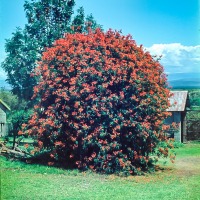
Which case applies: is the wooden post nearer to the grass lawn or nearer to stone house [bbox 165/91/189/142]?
stone house [bbox 165/91/189/142]

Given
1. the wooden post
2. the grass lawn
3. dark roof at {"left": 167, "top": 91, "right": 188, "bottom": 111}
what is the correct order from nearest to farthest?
the grass lawn < dark roof at {"left": 167, "top": 91, "right": 188, "bottom": 111} < the wooden post

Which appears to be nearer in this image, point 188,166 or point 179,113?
point 188,166

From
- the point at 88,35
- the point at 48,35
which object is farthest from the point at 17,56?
the point at 88,35

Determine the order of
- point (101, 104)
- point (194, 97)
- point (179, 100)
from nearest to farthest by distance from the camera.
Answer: point (101, 104) → point (179, 100) → point (194, 97)

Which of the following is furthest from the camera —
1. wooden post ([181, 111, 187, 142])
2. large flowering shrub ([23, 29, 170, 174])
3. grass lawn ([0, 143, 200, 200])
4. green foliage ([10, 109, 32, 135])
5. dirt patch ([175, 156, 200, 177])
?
wooden post ([181, 111, 187, 142])

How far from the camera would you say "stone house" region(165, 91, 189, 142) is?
25875 millimetres

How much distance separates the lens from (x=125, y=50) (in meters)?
12.6

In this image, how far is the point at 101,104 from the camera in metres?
11.9

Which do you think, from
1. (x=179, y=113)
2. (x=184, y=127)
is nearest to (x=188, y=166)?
(x=179, y=113)

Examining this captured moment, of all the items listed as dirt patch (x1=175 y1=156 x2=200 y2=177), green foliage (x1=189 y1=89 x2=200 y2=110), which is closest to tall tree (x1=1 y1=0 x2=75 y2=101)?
dirt patch (x1=175 y1=156 x2=200 y2=177)

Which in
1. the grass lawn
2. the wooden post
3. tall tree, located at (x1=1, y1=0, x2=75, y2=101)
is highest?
tall tree, located at (x1=1, y1=0, x2=75, y2=101)

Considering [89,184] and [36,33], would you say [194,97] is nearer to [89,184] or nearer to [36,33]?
[36,33]

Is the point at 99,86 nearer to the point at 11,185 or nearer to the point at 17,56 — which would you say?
the point at 11,185

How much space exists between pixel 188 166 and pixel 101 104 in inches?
192
